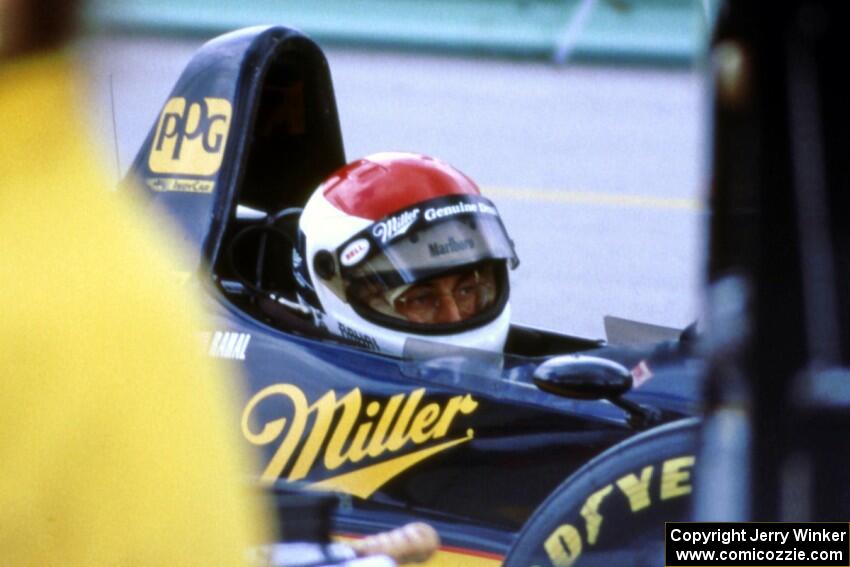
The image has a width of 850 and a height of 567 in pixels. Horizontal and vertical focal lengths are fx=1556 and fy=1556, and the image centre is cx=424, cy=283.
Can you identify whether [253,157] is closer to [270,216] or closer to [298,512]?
[270,216]

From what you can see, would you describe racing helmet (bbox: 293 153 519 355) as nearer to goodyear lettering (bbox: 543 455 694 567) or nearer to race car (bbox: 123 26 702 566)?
race car (bbox: 123 26 702 566)

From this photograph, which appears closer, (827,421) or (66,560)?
(66,560)

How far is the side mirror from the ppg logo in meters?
0.74

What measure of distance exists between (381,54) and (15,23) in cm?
469

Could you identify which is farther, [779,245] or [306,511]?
[306,511]

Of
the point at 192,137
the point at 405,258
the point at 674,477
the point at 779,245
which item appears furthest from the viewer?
the point at 192,137

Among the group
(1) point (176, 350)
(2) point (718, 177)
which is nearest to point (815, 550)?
(2) point (718, 177)

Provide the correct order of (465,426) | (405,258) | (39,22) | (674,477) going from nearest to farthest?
(39,22), (674,477), (465,426), (405,258)

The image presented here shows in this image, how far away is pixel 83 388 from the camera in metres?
0.96

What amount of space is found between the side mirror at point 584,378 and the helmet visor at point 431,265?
0.33 m

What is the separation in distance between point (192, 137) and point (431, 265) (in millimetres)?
469

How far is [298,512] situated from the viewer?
6.84 ft

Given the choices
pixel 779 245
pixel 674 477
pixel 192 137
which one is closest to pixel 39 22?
pixel 779 245

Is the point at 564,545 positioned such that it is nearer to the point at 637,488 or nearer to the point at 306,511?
the point at 637,488
